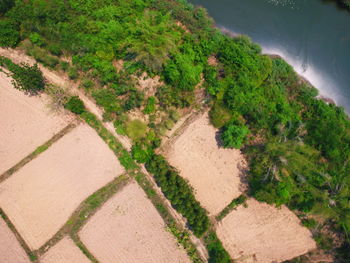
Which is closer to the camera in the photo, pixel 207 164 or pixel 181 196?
pixel 181 196

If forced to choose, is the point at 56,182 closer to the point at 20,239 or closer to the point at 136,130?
the point at 20,239

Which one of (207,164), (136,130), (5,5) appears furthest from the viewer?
(207,164)

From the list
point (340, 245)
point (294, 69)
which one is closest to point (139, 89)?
point (294, 69)

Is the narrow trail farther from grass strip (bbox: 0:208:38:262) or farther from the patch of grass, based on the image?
grass strip (bbox: 0:208:38:262)

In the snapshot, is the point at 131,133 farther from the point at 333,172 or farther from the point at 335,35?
the point at 335,35

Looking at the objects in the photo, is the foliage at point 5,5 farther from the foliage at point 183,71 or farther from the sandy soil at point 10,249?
the sandy soil at point 10,249

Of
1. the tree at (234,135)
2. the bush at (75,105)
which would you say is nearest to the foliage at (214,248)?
the tree at (234,135)

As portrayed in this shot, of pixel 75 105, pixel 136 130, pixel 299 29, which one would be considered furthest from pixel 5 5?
pixel 299 29
